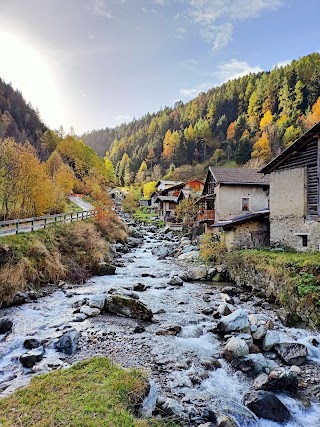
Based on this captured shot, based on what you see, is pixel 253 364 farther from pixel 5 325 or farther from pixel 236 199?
pixel 236 199

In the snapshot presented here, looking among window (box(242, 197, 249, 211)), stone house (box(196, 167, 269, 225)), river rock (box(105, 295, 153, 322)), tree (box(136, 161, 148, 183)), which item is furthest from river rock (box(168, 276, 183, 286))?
tree (box(136, 161, 148, 183))

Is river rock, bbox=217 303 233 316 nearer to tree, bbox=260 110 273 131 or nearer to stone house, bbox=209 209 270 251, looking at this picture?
stone house, bbox=209 209 270 251

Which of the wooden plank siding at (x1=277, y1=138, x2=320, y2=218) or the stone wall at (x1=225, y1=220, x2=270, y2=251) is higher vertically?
the wooden plank siding at (x1=277, y1=138, x2=320, y2=218)

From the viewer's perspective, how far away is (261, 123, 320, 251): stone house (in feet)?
51.9

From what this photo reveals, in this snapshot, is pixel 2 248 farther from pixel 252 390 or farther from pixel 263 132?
pixel 263 132

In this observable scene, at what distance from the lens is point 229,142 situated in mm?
86812

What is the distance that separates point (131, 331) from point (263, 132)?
7641 centimetres

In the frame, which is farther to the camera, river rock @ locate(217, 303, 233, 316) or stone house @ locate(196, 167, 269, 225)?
stone house @ locate(196, 167, 269, 225)

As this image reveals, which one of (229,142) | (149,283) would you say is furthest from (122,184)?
(149,283)

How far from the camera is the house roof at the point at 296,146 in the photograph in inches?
609

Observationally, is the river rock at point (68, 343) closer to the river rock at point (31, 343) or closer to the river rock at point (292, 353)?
the river rock at point (31, 343)

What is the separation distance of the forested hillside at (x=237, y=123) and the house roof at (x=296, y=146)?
157 feet

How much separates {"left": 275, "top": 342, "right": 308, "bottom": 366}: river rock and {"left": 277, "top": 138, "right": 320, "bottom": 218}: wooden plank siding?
9254 mm

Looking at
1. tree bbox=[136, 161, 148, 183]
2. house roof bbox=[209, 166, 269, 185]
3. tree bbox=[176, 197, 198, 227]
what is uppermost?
tree bbox=[136, 161, 148, 183]
